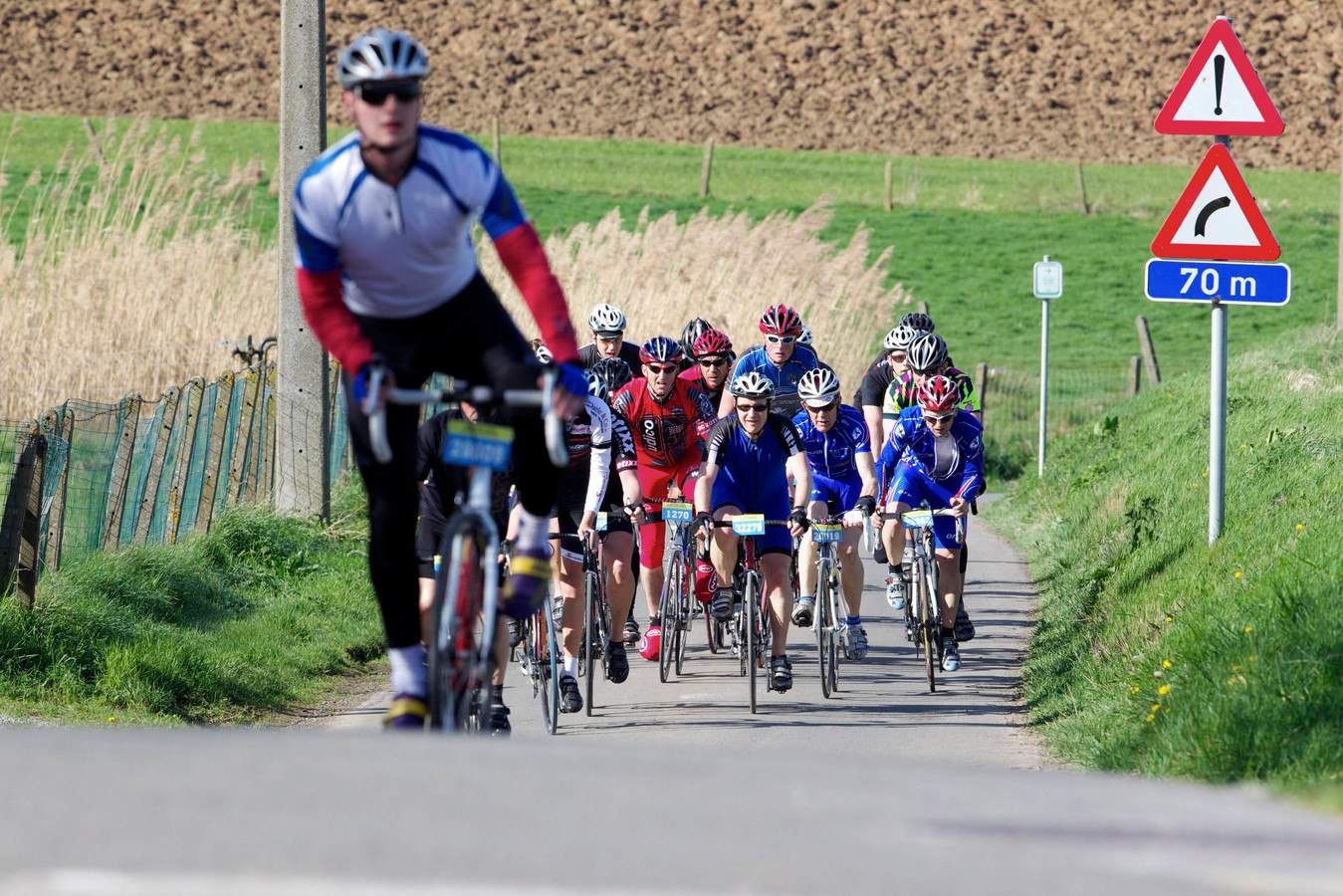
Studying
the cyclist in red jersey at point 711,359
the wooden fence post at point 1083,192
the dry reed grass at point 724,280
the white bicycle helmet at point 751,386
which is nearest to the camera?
the white bicycle helmet at point 751,386

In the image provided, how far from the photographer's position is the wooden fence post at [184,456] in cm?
1317

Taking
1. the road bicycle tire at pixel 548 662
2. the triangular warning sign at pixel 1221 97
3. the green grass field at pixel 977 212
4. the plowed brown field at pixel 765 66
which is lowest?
the road bicycle tire at pixel 548 662

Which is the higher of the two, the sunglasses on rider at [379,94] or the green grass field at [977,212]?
the green grass field at [977,212]

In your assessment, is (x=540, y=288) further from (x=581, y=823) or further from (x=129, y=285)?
(x=129, y=285)

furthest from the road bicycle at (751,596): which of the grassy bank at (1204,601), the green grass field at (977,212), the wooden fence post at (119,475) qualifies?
the green grass field at (977,212)

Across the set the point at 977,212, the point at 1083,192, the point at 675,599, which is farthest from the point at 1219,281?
the point at 1083,192

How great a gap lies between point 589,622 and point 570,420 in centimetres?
117

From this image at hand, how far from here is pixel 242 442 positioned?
14.8 meters

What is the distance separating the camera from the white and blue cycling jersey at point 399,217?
233 inches

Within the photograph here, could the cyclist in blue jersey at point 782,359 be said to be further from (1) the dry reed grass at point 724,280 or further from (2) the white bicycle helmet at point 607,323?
Result: (1) the dry reed grass at point 724,280

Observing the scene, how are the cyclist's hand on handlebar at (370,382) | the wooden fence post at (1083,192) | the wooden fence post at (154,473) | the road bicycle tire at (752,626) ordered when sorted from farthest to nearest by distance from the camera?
1. the wooden fence post at (1083,192)
2. the wooden fence post at (154,473)
3. the road bicycle tire at (752,626)
4. the cyclist's hand on handlebar at (370,382)

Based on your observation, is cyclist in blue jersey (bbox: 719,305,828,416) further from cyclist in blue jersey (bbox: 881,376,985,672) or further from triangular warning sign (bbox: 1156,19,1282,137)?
triangular warning sign (bbox: 1156,19,1282,137)

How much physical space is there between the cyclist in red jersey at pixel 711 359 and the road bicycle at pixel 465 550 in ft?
25.0

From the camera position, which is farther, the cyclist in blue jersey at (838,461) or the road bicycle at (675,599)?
the cyclist in blue jersey at (838,461)
